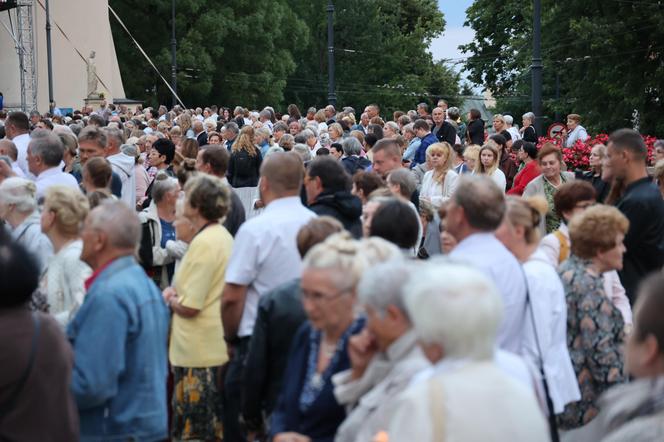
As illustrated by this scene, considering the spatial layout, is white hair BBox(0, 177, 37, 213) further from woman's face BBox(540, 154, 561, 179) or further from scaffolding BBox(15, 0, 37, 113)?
scaffolding BBox(15, 0, 37, 113)

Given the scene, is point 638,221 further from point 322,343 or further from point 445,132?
point 445,132

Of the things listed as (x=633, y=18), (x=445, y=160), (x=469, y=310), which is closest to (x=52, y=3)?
(x=633, y=18)

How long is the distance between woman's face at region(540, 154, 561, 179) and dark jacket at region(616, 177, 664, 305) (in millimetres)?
2739

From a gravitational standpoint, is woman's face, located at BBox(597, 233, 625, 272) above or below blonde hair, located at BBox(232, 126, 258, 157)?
below

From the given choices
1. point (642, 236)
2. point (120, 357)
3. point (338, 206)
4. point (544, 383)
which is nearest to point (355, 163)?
point (642, 236)

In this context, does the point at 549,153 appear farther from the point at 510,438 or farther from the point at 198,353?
the point at 510,438

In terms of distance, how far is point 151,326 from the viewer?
5.85 meters

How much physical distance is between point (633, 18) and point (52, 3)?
31338 millimetres

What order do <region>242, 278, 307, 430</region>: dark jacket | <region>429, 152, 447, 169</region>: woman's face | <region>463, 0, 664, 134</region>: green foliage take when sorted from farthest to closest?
<region>463, 0, 664, 134</region>: green foliage, <region>429, 152, 447, 169</region>: woman's face, <region>242, 278, 307, 430</region>: dark jacket

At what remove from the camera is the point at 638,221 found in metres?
8.47

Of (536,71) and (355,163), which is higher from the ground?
(536,71)

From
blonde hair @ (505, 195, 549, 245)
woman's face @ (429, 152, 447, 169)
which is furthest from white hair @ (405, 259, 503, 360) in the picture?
woman's face @ (429, 152, 447, 169)

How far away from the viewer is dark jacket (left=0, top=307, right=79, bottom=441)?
4.85 m

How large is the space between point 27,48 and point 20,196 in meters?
41.4
